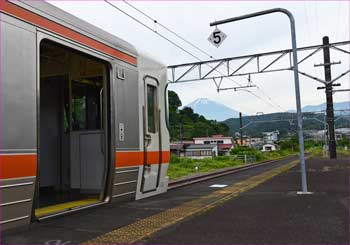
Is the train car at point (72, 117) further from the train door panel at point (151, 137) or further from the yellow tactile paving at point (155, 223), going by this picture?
the yellow tactile paving at point (155, 223)

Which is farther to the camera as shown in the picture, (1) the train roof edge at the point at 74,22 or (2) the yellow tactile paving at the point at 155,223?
(1) the train roof edge at the point at 74,22

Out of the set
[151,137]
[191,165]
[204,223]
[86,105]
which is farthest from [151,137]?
[191,165]

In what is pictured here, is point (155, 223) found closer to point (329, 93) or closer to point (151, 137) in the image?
point (151, 137)

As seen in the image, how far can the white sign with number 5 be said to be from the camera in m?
11.7

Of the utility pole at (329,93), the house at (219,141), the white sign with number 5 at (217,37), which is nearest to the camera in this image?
the white sign with number 5 at (217,37)

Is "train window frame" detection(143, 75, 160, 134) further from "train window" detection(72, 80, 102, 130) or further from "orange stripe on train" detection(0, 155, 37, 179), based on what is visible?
"orange stripe on train" detection(0, 155, 37, 179)

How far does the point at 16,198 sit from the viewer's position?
485cm

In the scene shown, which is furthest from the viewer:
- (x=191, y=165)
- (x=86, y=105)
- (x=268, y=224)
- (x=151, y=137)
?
(x=191, y=165)

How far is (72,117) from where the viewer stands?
800 centimetres

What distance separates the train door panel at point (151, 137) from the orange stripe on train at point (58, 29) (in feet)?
3.20

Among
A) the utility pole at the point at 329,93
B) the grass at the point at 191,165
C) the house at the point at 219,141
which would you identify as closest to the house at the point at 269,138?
the house at the point at 219,141

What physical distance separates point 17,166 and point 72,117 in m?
3.25

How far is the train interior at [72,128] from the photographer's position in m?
7.44

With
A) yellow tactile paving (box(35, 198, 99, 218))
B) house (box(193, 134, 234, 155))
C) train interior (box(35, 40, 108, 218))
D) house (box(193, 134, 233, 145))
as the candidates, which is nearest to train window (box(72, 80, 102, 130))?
train interior (box(35, 40, 108, 218))
